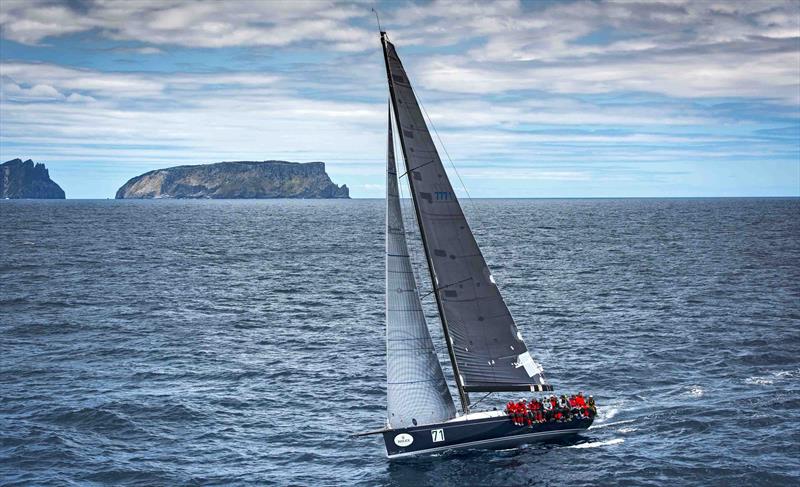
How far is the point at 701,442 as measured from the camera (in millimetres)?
36156

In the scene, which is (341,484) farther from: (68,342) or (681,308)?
(681,308)

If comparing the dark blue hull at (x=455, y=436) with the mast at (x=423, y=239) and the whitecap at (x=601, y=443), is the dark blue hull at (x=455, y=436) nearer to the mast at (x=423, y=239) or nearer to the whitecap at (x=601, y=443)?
the mast at (x=423, y=239)

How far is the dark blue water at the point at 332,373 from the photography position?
3409 centimetres

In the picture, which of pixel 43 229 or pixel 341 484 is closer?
pixel 341 484

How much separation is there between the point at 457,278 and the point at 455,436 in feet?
23.3

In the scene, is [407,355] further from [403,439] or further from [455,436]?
[455,436]

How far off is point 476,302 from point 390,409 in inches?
239

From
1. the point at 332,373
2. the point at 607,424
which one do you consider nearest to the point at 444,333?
the point at 607,424

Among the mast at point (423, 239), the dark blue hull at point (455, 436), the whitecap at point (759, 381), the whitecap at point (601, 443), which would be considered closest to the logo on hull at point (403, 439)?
the dark blue hull at point (455, 436)

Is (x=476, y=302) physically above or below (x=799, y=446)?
above

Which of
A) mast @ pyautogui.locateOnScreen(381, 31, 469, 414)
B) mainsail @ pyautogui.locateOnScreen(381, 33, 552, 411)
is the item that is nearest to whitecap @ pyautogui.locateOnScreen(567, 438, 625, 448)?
mainsail @ pyautogui.locateOnScreen(381, 33, 552, 411)

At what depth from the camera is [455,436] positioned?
110ft

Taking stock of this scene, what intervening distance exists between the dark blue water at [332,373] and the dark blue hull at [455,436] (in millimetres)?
620

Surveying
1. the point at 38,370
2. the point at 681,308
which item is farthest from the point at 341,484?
the point at 681,308
